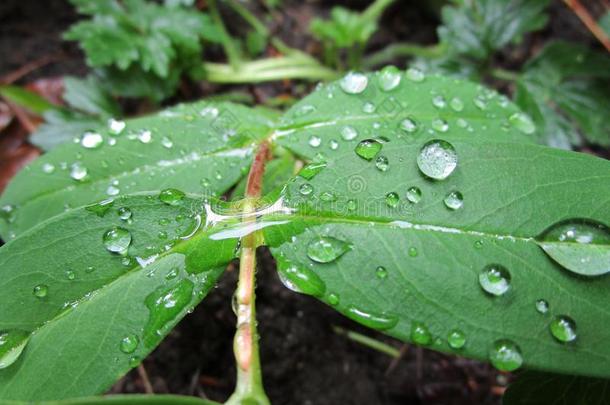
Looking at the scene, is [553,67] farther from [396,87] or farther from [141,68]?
[141,68]

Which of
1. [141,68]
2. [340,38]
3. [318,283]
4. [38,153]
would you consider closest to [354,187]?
[318,283]

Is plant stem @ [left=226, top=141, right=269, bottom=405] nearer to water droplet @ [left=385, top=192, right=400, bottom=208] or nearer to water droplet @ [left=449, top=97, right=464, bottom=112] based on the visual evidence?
water droplet @ [left=385, top=192, right=400, bottom=208]

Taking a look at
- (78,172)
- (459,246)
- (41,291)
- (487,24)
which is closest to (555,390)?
(459,246)

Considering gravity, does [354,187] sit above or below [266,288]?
above

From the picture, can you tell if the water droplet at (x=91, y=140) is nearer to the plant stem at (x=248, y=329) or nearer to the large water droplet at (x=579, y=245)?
the plant stem at (x=248, y=329)

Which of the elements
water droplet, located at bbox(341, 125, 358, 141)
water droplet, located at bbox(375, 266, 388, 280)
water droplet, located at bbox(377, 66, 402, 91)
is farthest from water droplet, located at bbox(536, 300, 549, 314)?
water droplet, located at bbox(377, 66, 402, 91)
